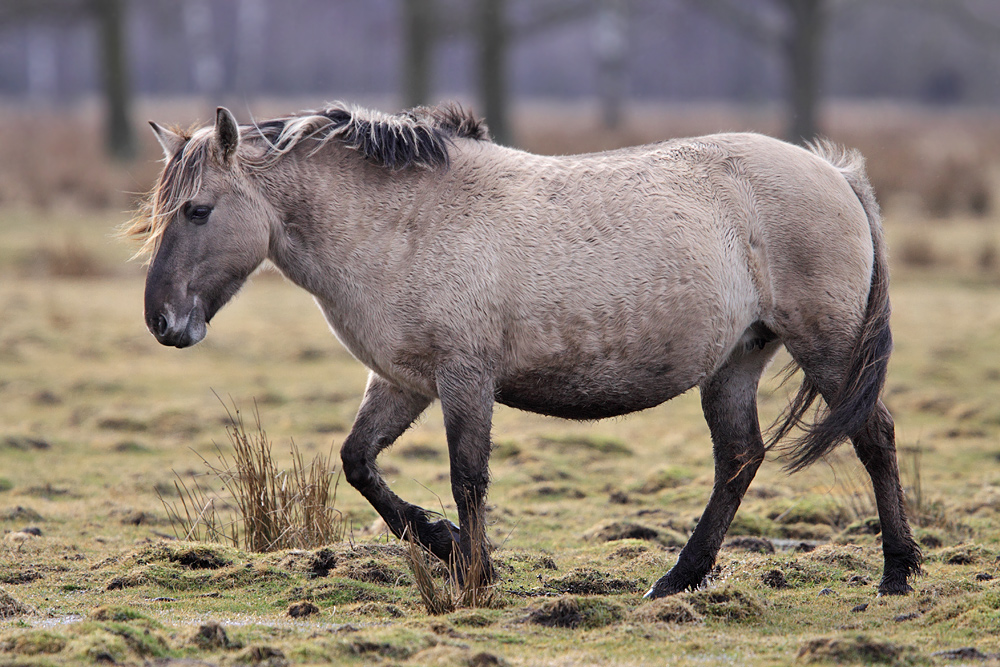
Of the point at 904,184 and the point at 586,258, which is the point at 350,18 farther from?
the point at 586,258

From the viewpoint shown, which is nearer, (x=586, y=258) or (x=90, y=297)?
(x=586, y=258)

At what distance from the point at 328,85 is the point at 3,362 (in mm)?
51448

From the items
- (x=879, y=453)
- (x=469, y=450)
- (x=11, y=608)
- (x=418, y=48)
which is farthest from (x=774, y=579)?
(x=418, y=48)

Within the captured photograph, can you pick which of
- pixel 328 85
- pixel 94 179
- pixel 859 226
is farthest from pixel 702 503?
pixel 328 85

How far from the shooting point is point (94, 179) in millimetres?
18859

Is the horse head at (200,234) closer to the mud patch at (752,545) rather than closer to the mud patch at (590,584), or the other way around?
the mud patch at (590,584)

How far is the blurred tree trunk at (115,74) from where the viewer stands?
2295 centimetres

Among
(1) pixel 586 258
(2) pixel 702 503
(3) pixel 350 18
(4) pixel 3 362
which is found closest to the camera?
(1) pixel 586 258

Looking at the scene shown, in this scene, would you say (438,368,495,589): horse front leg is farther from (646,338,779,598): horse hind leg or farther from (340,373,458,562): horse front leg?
(646,338,779,598): horse hind leg

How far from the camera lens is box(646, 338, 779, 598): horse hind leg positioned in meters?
5.11

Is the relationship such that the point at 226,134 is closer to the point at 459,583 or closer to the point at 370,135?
the point at 370,135

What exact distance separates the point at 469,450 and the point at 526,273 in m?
0.80

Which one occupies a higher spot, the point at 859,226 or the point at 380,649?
the point at 859,226

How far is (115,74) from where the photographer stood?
2331 centimetres
